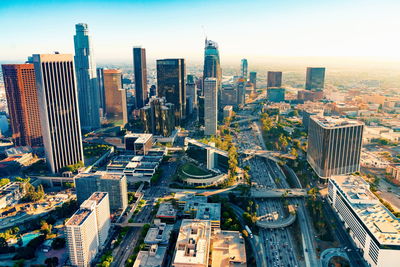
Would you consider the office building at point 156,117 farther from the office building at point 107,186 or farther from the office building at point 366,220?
the office building at point 366,220

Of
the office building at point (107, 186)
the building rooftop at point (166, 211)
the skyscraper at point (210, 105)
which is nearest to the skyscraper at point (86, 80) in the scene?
the skyscraper at point (210, 105)

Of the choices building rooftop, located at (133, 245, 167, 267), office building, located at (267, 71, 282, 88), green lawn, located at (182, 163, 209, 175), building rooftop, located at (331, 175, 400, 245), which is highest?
office building, located at (267, 71, 282, 88)

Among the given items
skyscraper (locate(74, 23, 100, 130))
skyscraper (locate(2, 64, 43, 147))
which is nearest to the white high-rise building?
skyscraper (locate(2, 64, 43, 147))

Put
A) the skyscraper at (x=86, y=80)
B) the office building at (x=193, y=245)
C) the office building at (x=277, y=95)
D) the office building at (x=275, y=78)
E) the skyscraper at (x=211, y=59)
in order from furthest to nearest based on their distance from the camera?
the office building at (x=275, y=78)
the office building at (x=277, y=95)
the skyscraper at (x=211, y=59)
the skyscraper at (x=86, y=80)
the office building at (x=193, y=245)

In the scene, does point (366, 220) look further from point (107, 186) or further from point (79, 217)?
point (107, 186)

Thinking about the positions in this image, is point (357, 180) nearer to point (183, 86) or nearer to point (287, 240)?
point (287, 240)

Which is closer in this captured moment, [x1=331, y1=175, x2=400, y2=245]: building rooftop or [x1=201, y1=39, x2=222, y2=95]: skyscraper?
[x1=331, y1=175, x2=400, y2=245]: building rooftop

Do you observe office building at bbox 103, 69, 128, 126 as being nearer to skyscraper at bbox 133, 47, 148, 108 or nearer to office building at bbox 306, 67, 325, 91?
skyscraper at bbox 133, 47, 148, 108
